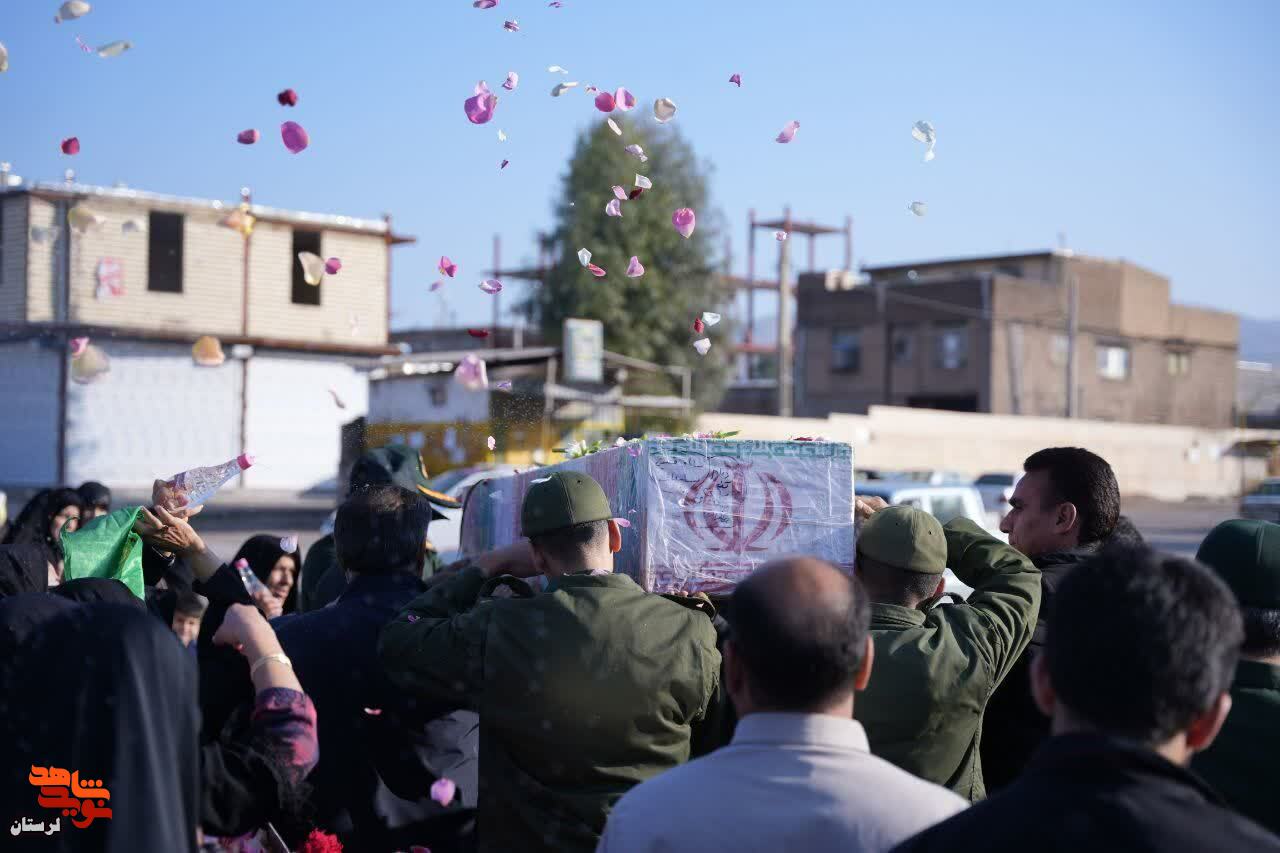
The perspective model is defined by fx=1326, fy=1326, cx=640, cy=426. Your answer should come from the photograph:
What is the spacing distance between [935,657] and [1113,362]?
176 ft

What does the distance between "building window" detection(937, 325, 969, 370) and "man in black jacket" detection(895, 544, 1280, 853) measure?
4853 centimetres

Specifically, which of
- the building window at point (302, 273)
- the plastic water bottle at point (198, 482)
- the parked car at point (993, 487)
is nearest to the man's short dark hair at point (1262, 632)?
the plastic water bottle at point (198, 482)

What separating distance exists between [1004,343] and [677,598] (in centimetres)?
4739

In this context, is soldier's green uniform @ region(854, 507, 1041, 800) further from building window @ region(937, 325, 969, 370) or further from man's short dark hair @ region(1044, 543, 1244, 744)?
building window @ region(937, 325, 969, 370)

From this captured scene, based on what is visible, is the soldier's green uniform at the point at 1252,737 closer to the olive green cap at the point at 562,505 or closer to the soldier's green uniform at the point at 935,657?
the soldier's green uniform at the point at 935,657

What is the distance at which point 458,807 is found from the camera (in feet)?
11.8

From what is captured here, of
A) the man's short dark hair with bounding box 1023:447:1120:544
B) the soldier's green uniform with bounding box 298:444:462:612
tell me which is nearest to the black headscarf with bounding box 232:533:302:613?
the soldier's green uniform with bounding box 298:444:462:612

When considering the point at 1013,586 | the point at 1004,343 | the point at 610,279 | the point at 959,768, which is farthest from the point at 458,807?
the point at 1004,343

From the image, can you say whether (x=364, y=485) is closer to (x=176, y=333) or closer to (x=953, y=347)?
(x=176, y=333)

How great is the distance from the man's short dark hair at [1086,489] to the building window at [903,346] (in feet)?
153

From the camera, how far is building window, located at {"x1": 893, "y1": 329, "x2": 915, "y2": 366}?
50125 millimetres

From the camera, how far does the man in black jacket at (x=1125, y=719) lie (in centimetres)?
170

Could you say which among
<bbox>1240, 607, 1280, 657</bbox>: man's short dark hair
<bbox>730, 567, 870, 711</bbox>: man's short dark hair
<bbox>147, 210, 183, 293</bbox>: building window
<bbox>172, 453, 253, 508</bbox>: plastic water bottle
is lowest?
<bbox>1240, 607, 1280, 657</bbox>: man's short dark hair

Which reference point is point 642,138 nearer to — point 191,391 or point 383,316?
point 383,316
